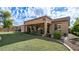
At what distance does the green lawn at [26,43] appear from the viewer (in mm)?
3018

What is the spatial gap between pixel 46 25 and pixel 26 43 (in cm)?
44

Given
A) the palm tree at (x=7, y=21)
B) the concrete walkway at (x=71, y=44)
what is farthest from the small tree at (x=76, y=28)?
the palm tree at (x=7, y=21)

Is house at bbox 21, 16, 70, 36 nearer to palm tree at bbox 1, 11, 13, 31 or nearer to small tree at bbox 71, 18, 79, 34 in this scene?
small tree at bbox 71, 18, 79, 34

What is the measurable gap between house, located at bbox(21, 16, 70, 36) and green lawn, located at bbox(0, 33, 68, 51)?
4.7 inches

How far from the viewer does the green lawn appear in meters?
3.02

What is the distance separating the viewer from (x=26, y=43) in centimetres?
305

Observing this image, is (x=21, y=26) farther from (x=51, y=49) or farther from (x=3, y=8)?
(x=51, y=49)

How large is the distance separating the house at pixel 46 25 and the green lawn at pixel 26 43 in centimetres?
12

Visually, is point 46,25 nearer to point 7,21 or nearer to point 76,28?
point 76,28

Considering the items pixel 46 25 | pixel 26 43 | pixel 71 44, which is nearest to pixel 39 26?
pixel 46 25
